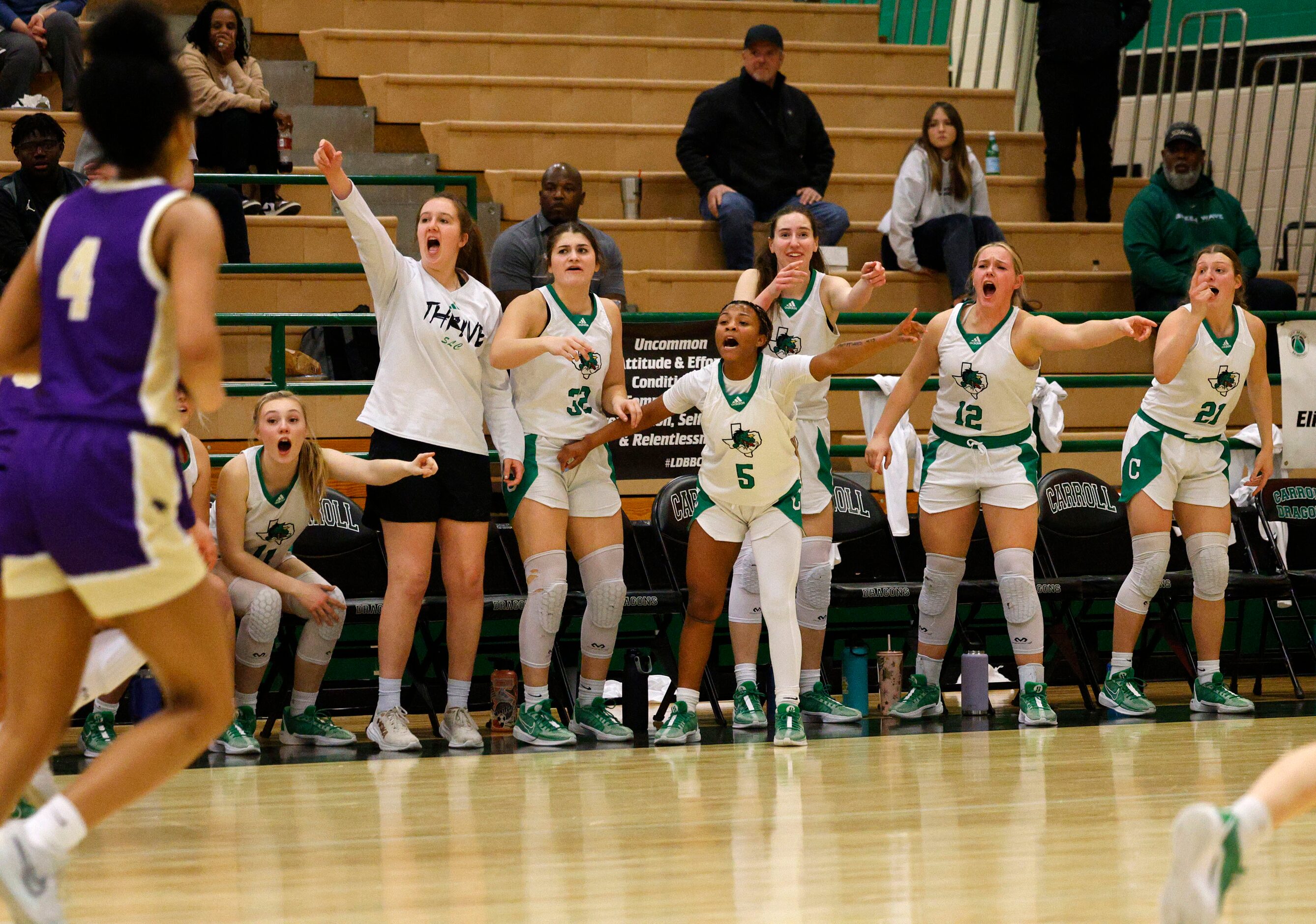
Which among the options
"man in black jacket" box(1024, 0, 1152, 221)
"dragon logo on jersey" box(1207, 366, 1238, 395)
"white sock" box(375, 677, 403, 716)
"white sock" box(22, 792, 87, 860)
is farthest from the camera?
"man in black jacket" box(1024, 0, 1152, 221)

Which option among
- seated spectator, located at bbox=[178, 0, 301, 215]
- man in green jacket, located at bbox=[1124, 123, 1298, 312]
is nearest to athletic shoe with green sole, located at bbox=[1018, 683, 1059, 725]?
man in green jacket, located at bbox=[1124, 123, 1298, 312]

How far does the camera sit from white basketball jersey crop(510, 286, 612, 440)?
550 centimetres

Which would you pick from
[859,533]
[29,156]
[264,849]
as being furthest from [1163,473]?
[29,156]

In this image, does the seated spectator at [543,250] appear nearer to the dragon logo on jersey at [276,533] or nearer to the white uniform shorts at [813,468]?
the white uniform shorts at [813,468]

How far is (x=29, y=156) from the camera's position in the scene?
21.1 feet

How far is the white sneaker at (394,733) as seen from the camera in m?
5.22

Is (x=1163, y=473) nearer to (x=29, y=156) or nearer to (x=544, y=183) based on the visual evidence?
(x=544, y=183)

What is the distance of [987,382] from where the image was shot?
580cm

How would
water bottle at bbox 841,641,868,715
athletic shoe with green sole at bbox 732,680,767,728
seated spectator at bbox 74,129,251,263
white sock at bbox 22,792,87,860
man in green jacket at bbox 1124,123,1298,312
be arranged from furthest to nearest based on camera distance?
man in green jacket at bbox 1124,123,1298,312, seated spectator at bbox 74,129,251,263, water bottle at bbox 841,641,868,715, athletic shoe with green sole at bbox 732,680,767,728, white sock at bbox 22,792,87,860

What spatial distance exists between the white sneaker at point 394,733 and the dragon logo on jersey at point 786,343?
1.95 m

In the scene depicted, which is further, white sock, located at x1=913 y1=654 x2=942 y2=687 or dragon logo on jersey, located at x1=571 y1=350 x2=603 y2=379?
white sock, located at x1=913 y1=654 x2=942 y2=687

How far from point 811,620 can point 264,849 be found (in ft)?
8.99

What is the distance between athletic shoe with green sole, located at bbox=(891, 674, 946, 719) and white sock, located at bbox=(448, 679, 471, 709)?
5.60 feet

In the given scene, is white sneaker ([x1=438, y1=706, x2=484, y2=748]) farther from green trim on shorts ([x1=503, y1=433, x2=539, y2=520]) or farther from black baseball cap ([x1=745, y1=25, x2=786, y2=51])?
black baseball cap ([x1=745, y1=25, x2=786, y2=51])
